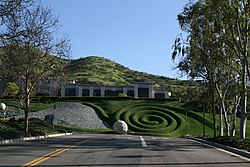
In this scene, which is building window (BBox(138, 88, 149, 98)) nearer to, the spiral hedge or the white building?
the white building

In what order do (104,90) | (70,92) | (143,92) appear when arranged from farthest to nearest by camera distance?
(104,90)
(143,92)
(70,92)

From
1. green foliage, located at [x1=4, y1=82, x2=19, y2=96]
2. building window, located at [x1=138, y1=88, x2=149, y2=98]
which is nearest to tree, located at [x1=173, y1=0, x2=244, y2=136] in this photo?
green foliage, located at [x1=4, y1=82, x2=19, y2=96]

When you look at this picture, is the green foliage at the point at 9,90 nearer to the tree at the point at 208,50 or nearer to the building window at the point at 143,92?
the tree at the point at 208,50

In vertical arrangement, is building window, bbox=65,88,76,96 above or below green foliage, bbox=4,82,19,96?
above

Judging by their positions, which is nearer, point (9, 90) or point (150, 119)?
point (9, 90)

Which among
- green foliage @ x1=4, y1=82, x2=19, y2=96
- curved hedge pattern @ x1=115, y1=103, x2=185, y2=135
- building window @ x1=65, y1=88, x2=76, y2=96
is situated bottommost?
curved hedge pattern @ x1=115, y1=103, x2=185, y2=135

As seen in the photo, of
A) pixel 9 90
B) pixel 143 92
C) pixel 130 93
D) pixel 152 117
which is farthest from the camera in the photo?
pixel 130 93

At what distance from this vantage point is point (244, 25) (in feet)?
80.6

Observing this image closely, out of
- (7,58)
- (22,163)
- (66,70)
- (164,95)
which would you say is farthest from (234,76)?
(164,95)

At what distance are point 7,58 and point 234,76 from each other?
61.2 feet

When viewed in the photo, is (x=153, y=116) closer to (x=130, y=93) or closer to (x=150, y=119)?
(x=150, y=119)

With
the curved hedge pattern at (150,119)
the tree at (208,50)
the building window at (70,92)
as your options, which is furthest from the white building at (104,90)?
the tree at (208,50)

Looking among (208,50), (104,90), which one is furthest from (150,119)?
(104,90)

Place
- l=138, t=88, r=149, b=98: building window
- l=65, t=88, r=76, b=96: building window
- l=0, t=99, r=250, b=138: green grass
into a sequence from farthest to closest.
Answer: l=138, t=88, r=149, b=98: building window < l=65, t=88, r=76, b=96: building window < l=0, t=99, r=250, b=138: green grass
